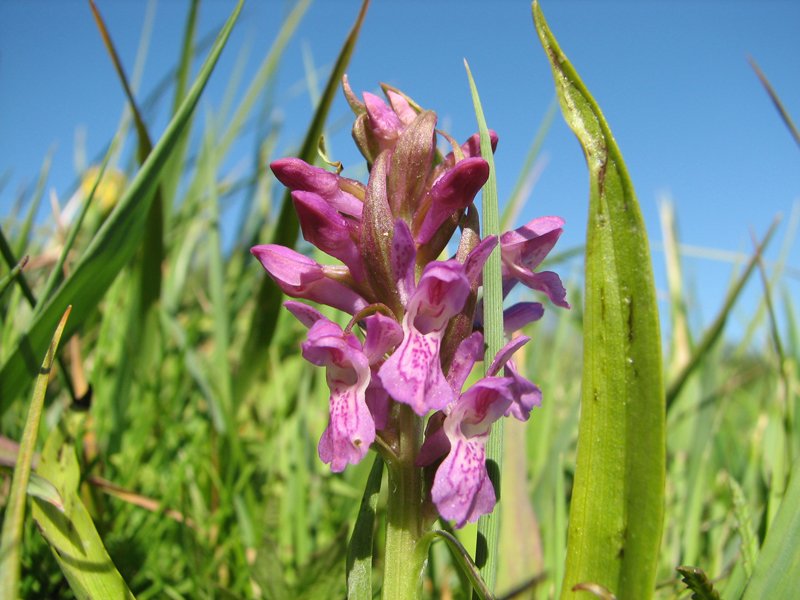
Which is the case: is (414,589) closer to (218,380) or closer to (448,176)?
(448,176)

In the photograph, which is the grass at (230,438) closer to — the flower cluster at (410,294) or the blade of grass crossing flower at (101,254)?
the blade of grass crossing flower at (101,254)

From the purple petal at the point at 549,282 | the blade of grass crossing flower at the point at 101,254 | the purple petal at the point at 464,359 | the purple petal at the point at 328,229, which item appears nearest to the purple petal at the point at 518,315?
the purple petal at the point at 549,282

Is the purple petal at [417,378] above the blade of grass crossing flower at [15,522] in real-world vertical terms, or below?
above

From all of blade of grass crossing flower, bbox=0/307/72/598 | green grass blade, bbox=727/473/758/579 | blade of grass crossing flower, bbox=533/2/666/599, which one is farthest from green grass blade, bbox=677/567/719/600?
blade of grass crossing flower, bbox=0/307/72/598

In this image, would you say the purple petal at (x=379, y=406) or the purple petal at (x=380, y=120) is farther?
the purple petal at (x=380, y=120)

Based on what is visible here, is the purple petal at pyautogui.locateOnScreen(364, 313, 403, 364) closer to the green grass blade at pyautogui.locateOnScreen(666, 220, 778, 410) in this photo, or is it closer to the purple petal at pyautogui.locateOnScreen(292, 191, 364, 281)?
the purple petal at pyautogui.locateOnScreen(292, 191, 364, 281)

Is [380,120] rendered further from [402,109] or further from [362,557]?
[362,557]

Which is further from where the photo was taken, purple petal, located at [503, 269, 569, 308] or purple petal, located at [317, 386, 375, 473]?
purple petal, located at [503, 269, 569, 308]

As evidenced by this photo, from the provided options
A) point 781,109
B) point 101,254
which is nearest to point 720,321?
point 781,109

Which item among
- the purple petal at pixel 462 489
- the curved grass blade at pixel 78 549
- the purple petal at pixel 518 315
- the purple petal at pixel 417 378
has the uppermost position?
the purple petal at pixel 518 315
